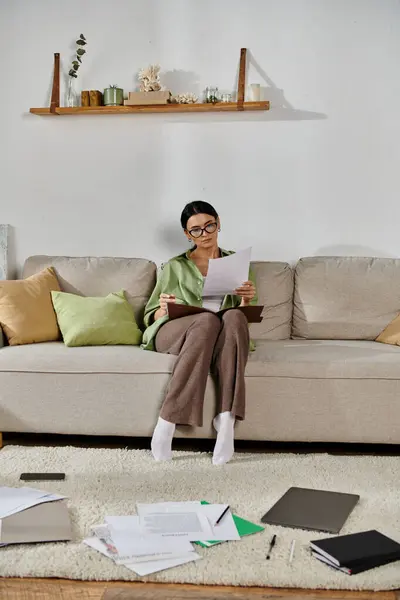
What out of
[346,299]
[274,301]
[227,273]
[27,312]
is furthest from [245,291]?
[27,312]

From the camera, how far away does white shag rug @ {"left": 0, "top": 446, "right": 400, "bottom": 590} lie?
6.67ft

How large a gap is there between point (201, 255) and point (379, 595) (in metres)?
2.01

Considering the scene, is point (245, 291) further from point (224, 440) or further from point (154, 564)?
point (154, 564)

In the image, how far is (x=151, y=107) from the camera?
4000mm

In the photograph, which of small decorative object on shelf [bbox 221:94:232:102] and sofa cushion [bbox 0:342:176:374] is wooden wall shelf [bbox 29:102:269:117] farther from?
sofa cushion [bbox 0:342:176:374]

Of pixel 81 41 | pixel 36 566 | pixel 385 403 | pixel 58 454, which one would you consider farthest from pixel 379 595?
pixel 81 41

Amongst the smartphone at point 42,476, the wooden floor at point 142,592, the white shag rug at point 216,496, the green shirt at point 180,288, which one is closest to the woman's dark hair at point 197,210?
the green shirt at point 180,288

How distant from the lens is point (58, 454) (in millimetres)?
3111

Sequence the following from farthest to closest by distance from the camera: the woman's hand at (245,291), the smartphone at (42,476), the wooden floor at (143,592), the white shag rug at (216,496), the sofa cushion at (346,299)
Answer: the sofa cushion at (346,299), the woman's hand at (245,291), the smartphone at (42,476), the white shag rug at (216,496), the wooden floor at (143,592)

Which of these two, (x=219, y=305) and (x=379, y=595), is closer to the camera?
(x=379, y=595)

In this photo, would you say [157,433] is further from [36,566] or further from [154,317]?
[36,566]

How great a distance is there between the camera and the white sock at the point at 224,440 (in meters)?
3.01

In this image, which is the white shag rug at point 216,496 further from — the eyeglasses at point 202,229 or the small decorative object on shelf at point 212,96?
the small decorative object on shelf at point 212,96

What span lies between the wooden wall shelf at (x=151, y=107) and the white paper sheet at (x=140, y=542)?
2425mm
